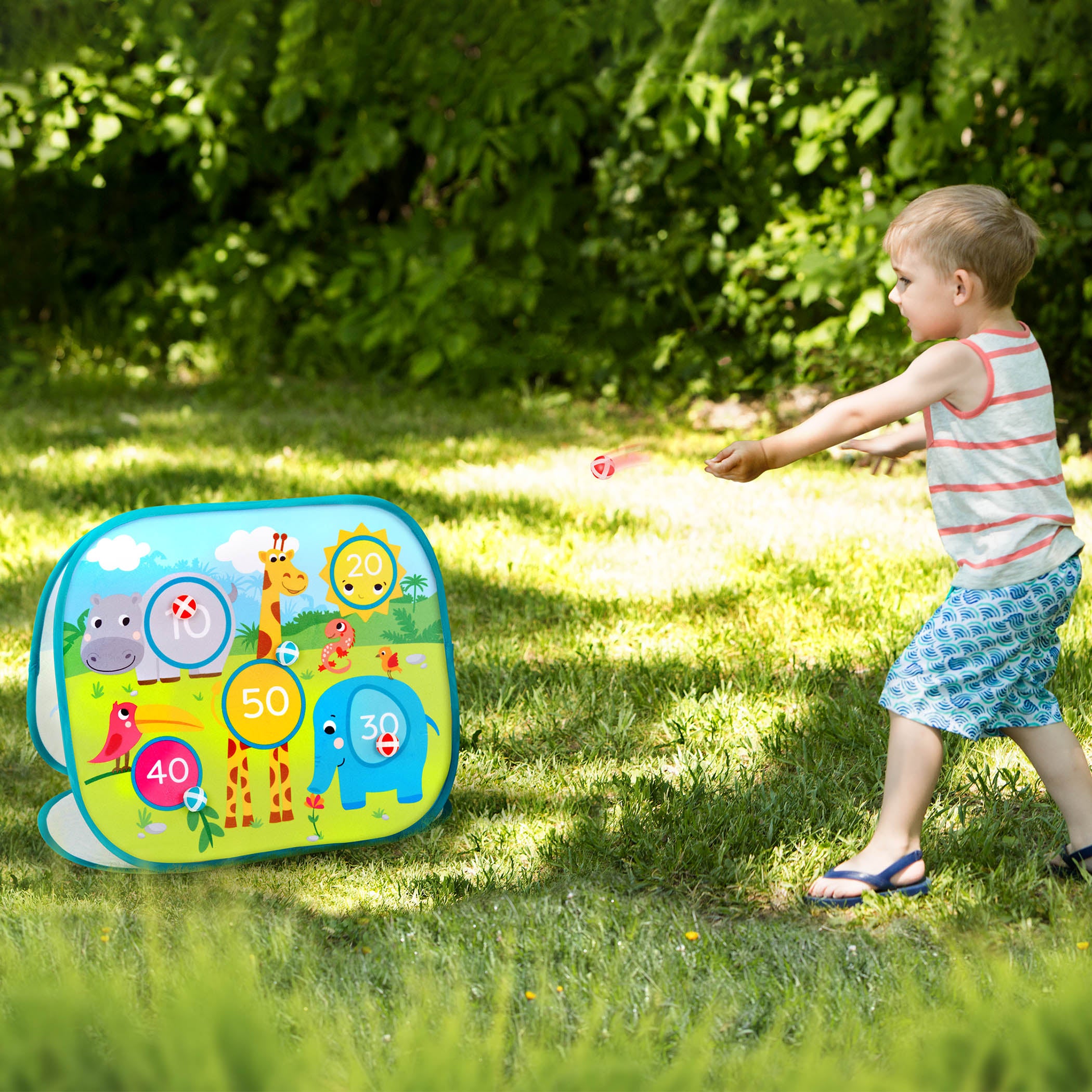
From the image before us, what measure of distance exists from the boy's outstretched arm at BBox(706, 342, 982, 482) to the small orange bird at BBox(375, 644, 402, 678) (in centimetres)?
81

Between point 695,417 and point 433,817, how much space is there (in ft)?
15.1

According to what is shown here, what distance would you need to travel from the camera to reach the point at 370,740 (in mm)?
2457

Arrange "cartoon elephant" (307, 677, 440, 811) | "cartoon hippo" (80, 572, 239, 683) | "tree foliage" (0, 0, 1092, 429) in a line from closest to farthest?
"cartoon hippo" (80, 572, 239, 683), "cartoon elephant" (307, 677, 440, 811), "tree foliage" (0, 0, 1092, 429)

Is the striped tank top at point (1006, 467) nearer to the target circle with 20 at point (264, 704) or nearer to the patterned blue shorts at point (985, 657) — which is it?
the patterned blue shorts at point (985, 657)

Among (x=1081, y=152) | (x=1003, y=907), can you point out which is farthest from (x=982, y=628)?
(x=1081, y=152)

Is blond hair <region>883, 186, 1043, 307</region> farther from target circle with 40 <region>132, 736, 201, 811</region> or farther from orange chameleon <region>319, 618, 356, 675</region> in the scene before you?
target circle with 40 <region>132, 736, 201, 811</region>

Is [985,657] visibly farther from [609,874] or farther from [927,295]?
[609,874]

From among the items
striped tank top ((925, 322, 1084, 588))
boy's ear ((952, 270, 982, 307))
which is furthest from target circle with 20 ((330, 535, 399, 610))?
boy's ear ((952, 270, 982, 307))

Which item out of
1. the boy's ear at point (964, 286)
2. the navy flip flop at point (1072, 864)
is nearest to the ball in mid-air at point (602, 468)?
the boy's ear at point (964, 286)

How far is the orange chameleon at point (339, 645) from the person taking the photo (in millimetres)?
2432

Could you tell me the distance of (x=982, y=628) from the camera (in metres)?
2.09

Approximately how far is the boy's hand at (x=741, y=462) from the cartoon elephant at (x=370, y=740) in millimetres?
846

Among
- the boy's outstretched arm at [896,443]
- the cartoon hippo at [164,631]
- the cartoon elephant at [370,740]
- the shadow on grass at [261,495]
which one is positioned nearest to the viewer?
the boy's outstretched arm at [896,443]

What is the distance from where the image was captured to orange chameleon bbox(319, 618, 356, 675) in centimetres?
243
